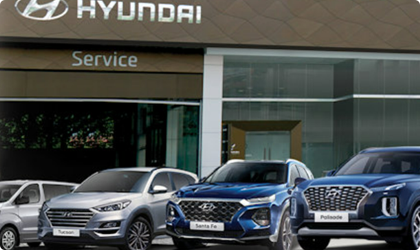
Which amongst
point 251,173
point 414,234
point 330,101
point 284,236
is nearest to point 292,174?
point 251,173

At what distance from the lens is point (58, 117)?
33094 millimetres

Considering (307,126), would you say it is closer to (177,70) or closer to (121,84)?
(177,70)

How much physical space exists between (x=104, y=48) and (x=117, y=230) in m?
12.2

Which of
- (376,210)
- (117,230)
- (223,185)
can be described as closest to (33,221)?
(117,230)

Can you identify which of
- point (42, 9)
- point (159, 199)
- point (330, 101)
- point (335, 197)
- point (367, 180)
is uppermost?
point (42, 9)

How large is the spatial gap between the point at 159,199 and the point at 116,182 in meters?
0.96

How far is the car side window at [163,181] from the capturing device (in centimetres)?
1451

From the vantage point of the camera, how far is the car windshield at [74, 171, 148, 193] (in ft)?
46.1

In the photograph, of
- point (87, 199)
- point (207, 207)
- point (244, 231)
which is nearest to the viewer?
point (244, 231)

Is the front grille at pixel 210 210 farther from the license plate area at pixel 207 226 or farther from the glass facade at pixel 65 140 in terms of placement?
the glass facade at pixel 65 140

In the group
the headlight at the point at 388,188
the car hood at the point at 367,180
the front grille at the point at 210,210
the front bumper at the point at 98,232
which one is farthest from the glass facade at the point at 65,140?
the headlight at the point at 388,188

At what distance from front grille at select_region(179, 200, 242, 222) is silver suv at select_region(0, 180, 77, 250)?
3.43m

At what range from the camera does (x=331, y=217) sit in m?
11.0

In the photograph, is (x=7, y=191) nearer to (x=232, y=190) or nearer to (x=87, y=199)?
(x=87, y=199)
